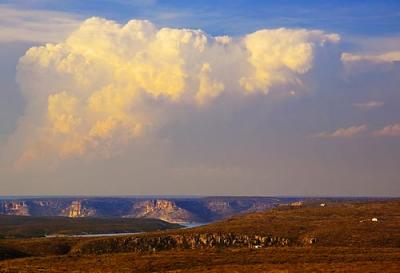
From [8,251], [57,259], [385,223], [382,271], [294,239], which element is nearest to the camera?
[382,271]

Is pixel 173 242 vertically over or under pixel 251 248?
under

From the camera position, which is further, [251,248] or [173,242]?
[173,242]

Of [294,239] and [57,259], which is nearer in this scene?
[57,259]

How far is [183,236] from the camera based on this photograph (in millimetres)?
135000

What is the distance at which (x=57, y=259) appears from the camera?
10544cm

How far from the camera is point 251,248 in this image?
113125 mm

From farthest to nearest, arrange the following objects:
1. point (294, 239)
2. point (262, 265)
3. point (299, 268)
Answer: point (294, 239)
point (262, 265)
point (299, 268)

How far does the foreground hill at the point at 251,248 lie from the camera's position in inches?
3563

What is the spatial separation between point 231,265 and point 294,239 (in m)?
39.7

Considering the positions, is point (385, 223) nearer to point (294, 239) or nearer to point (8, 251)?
point (294, 239)

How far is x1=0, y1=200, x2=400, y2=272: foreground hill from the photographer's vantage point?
9050cm

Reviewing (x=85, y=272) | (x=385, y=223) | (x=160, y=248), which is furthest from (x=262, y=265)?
(x=385, y=223)

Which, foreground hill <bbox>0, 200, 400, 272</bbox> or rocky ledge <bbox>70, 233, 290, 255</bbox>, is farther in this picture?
rocky ledge <bbox>70, 233, 290, 255</bbox>

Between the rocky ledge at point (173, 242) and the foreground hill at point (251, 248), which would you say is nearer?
the foreground hill at point (251, 248)
